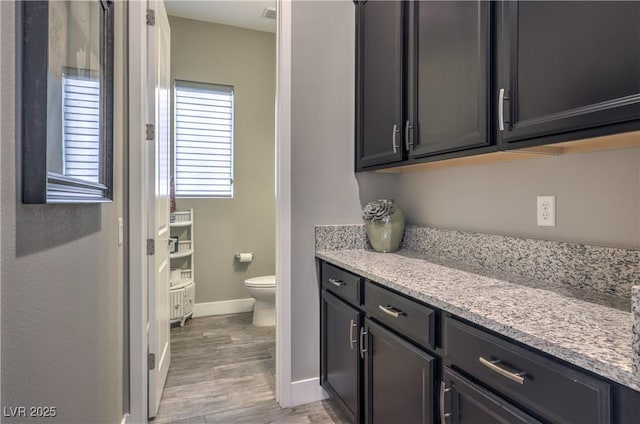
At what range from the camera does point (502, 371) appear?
878 millimetres

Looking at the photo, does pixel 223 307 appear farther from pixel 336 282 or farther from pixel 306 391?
pixel 336 282

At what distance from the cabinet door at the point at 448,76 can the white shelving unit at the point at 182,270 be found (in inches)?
98.5

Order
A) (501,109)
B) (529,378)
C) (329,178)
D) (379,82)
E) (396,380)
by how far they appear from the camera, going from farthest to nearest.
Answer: (329,178) < (379,82) < (396,380) < (501,109) < (529,378)

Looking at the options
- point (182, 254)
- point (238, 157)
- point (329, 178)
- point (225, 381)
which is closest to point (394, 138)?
point (329, 178)

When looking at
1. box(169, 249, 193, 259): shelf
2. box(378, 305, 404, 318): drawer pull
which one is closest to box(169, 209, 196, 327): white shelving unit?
box(169, 249, 193, 259): shelf

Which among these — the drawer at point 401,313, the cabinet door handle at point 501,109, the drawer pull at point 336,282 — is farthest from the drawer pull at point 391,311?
the cabinet door handle at point 501,109

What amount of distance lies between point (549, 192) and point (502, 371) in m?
0.81

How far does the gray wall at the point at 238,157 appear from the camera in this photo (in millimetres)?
3543

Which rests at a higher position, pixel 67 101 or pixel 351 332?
pixel 67 101

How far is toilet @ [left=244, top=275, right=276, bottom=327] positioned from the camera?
3164 millimetres

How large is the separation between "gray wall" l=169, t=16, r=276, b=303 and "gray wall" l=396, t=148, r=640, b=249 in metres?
2.16

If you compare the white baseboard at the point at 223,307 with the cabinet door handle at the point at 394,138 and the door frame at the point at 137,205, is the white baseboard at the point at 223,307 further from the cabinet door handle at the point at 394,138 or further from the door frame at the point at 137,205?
the cabinet door handle at the point at 394,138

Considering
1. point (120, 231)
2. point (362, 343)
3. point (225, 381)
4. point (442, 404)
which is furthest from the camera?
point (225, 381)

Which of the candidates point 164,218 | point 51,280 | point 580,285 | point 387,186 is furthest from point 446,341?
point 164,218
